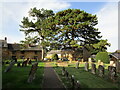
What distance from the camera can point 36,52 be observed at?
205 ft

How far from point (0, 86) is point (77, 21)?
3702 centimetres

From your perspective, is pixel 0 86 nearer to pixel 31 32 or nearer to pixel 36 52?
pixel 31 32

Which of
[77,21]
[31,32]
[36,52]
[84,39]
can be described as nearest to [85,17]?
[77,21]

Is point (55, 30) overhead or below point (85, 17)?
below

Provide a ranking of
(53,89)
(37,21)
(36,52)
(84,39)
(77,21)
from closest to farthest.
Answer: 1. (53,89)
2. (77,21)
3. (84,39)
4. (37,21)
5. (36,52)

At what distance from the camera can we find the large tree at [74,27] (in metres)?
43.3

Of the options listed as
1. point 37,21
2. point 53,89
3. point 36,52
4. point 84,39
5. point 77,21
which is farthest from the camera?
point 36,52

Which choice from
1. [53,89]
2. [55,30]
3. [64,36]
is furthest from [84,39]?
[53,89]

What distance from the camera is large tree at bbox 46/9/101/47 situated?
43344 mm

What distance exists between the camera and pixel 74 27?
141 ft

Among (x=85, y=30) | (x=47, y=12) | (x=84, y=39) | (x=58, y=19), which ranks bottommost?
(x=84, y=39)

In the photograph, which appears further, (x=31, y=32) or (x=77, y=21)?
(x=31, y=32)

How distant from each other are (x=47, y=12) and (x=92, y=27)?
62.0ft

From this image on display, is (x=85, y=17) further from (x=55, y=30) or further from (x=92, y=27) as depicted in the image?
(x=55, y=30)
